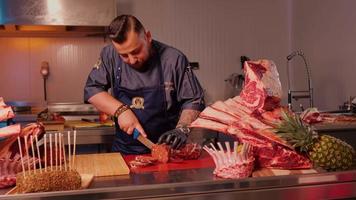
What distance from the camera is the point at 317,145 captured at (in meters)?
1.15

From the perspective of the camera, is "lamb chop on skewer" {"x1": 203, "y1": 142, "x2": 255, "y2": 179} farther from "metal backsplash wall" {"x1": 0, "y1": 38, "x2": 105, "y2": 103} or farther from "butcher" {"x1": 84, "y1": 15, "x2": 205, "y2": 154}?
"metal backsplash wall" {"x1": 0, "y1": 38, "x2": 105, "y2": 103}

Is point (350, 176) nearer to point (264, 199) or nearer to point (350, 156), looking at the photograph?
point (350, 156)

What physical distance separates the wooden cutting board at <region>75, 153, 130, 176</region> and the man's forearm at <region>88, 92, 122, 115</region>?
12.6 inches

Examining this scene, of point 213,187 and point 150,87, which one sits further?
point 150,87

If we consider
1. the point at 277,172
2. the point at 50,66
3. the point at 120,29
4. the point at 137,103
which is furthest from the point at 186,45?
the point at 277,172

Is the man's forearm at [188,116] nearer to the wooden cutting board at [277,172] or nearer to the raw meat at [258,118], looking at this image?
the raw meat at [258,118]

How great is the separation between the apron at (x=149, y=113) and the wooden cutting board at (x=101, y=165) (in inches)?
21.0

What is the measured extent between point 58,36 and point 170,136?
10.2 feet

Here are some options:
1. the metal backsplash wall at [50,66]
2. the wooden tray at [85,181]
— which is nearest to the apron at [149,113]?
the wooden tray at [85,181]

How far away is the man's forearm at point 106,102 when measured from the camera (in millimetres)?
1716

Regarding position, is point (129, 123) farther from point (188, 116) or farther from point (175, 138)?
point (188, 116)

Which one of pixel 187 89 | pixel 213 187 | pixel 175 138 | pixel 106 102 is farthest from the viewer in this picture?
pixel 187 89

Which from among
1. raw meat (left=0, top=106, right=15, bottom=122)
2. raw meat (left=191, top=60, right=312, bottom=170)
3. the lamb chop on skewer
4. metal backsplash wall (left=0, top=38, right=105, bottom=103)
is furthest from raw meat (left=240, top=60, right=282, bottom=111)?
metal backsplash wall (left=0, top=38, right=105, bottom=103)

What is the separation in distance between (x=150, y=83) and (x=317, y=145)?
3.12 ft
